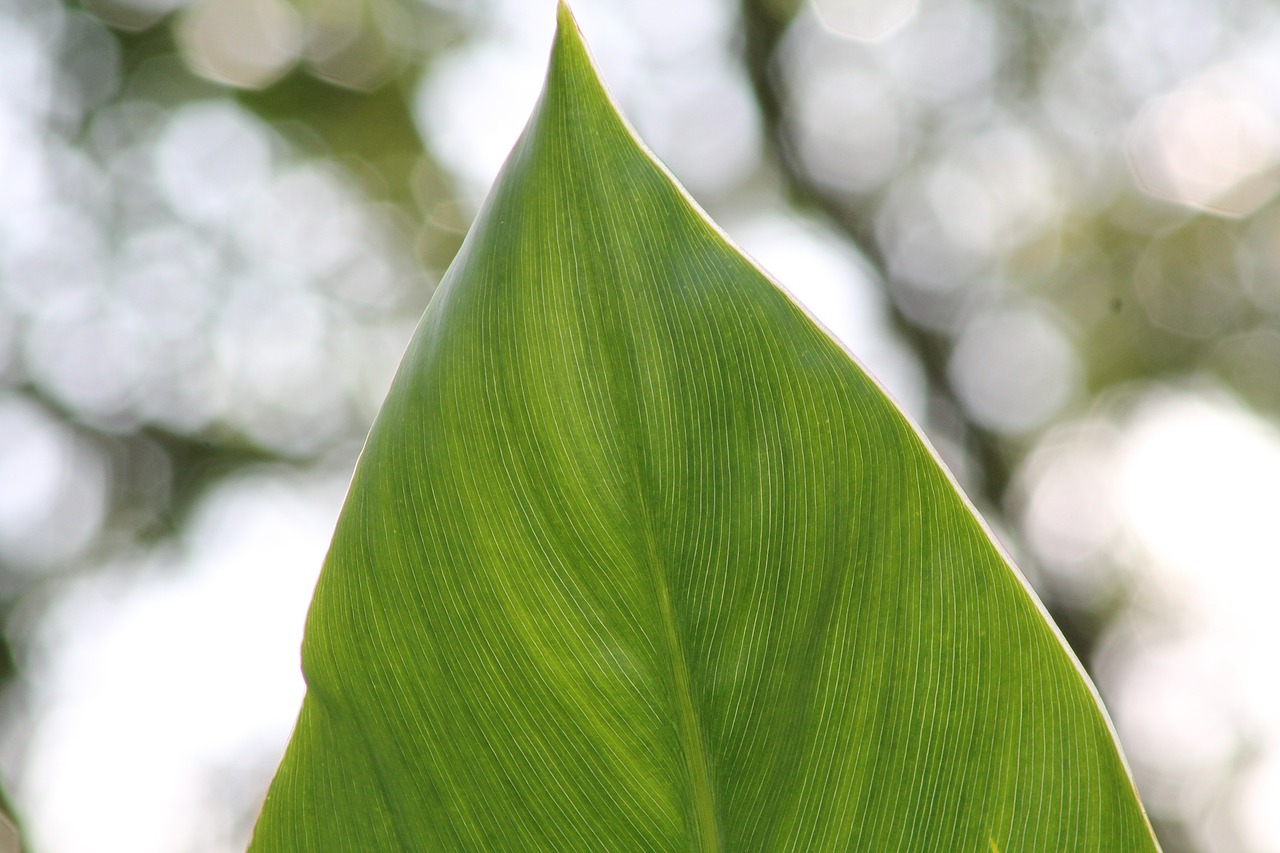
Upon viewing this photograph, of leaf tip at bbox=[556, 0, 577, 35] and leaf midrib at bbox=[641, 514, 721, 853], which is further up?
leaf tip at bbox=[556, 0, 577, 35]

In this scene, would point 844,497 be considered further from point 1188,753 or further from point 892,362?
point 1188,753

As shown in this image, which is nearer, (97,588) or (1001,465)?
(1001,465)

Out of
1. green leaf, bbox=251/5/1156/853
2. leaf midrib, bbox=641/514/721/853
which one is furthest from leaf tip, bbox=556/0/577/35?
leaf midrib, bbox=641/514/721/853

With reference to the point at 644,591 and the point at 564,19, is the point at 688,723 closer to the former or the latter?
the point at 644,591

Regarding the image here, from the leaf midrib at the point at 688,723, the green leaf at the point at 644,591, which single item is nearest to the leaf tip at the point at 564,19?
the green leaf at the point at 644,591

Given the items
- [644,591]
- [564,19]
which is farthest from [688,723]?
[564,19]

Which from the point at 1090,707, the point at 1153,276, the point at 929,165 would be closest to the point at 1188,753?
the point at 1153,276

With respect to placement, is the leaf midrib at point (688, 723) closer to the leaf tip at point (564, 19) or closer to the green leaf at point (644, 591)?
the green leaf at point (644, 591)

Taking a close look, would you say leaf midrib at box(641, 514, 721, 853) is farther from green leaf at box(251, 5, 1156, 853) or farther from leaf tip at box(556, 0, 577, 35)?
leaf tip at box(556, 0, 577, 35)
